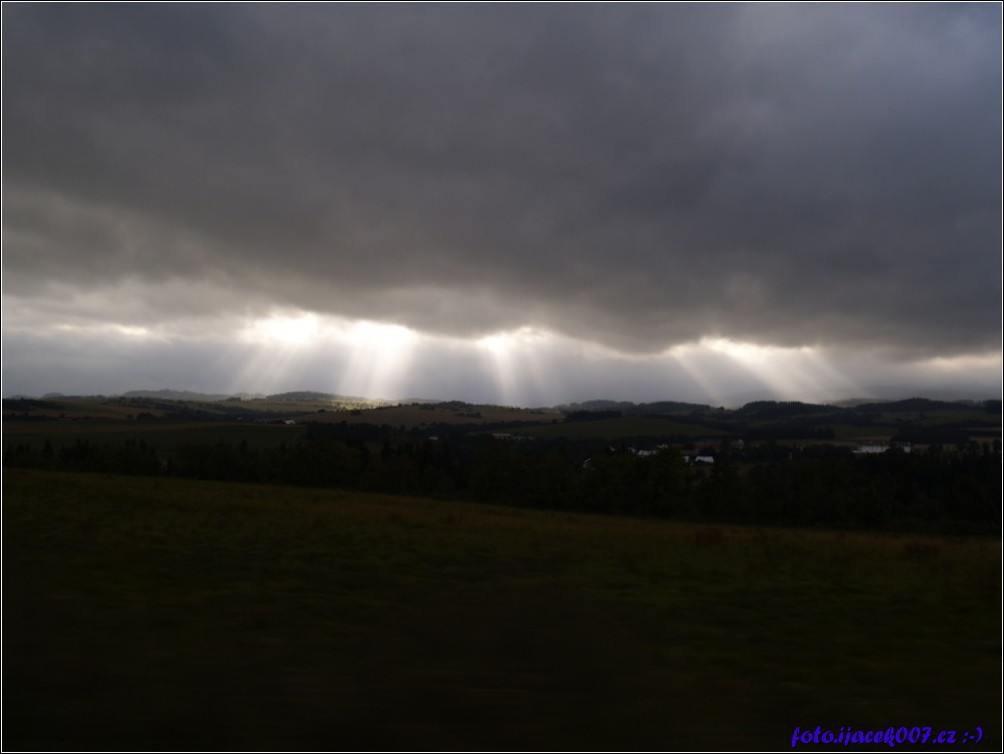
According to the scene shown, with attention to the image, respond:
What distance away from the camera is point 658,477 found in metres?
49.6

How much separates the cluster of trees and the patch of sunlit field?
111ft

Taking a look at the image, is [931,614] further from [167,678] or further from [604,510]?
[604,510]

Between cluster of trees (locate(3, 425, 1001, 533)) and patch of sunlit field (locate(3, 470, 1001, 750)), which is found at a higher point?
patch of sunlit field (locate(3, 470, 1001, 750))

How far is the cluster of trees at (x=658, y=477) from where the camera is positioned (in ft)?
160

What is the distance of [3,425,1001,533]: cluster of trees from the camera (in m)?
48.7

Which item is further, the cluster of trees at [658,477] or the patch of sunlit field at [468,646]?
the cluster of trees at [658,477]

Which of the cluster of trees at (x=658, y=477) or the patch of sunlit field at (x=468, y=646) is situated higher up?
the patch of sunlit field at (x=468, y=646)

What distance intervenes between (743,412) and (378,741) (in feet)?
390

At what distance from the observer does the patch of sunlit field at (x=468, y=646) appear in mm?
4641

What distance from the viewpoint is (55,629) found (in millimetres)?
6266

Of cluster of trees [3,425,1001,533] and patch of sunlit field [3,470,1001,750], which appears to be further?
cluster of trees [3,425,1001,533]

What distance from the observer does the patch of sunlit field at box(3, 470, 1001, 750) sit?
4.64 m

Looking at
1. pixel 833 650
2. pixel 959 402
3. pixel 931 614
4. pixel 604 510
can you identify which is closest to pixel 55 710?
pixel 833 650

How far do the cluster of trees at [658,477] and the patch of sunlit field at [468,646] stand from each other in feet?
111
